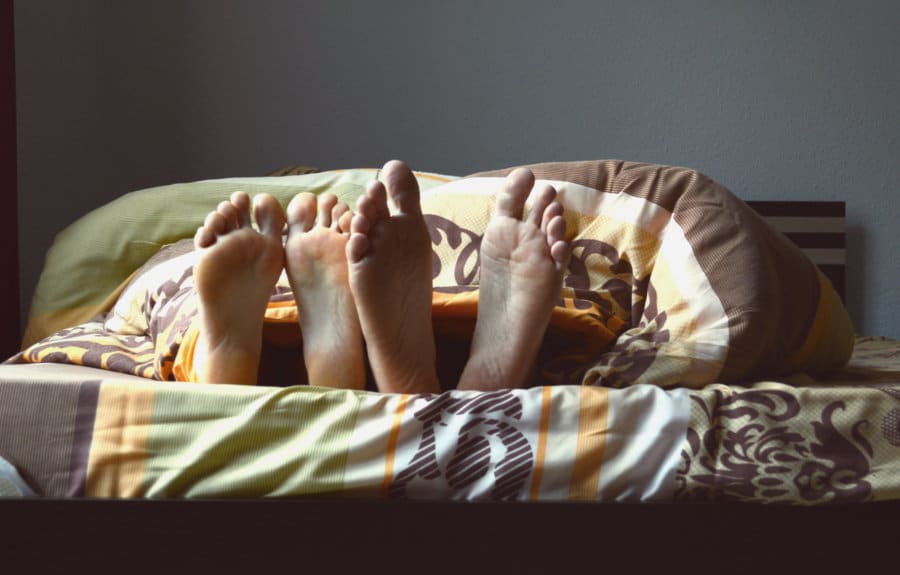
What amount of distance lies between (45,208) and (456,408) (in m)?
1.85

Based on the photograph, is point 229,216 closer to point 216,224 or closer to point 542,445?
point 216,224

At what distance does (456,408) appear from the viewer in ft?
2.82

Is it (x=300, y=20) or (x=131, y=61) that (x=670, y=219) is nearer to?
(x=300, y=20)

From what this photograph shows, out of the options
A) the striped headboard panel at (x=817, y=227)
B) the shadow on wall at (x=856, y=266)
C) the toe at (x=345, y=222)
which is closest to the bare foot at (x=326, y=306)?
the toe at (x=345, y=222)

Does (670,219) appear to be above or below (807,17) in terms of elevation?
below

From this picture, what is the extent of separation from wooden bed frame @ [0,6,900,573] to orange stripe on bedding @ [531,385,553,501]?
0.07ft

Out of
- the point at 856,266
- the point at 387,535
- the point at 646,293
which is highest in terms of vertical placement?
the point at 646,293

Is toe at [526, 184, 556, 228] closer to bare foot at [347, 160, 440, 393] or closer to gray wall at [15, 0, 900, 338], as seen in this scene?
bare foot at [347, 160, 440, 393]

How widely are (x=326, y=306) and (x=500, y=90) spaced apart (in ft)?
5.01

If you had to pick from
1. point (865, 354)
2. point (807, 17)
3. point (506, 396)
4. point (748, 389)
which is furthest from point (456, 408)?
point (807, 17)

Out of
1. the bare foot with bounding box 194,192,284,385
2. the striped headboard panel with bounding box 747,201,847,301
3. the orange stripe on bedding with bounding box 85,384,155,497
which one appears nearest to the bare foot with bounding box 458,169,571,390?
the bare foot with bounding box 194,192,284,385

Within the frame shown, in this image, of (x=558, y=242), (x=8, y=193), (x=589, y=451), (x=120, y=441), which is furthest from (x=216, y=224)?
(x=8, y=193)

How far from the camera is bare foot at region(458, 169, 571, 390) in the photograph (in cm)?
98

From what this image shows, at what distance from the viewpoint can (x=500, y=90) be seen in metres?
2.43
